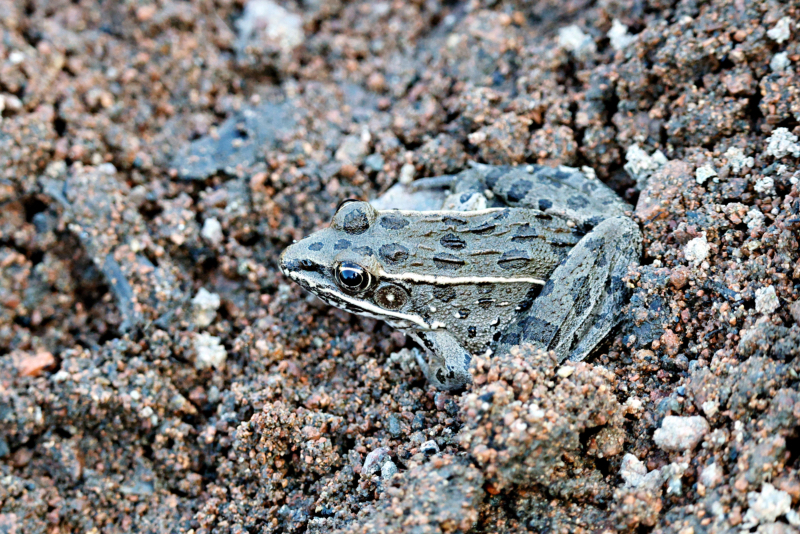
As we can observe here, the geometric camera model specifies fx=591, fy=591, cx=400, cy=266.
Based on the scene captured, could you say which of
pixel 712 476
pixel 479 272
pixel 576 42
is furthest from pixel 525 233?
pixel 576 42

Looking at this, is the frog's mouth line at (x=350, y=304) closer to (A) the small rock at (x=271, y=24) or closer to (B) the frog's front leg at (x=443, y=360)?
(B) the frog's front leg at (x=443, y=360)

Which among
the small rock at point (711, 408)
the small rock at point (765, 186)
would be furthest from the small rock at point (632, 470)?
the small rock at point (765, 186)

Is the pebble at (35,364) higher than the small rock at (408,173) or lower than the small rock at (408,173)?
lower

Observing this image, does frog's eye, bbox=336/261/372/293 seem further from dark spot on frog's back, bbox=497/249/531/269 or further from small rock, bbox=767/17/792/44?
small rock, bbox=767/17/792/44

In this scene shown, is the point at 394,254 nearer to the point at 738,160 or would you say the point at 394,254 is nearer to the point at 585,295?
the point at 585,295

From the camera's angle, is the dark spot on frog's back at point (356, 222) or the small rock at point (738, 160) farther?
the dark spot on frog's back at point (356, 222)

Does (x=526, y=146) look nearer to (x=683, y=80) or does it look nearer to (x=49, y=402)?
(x=683, y=80)
